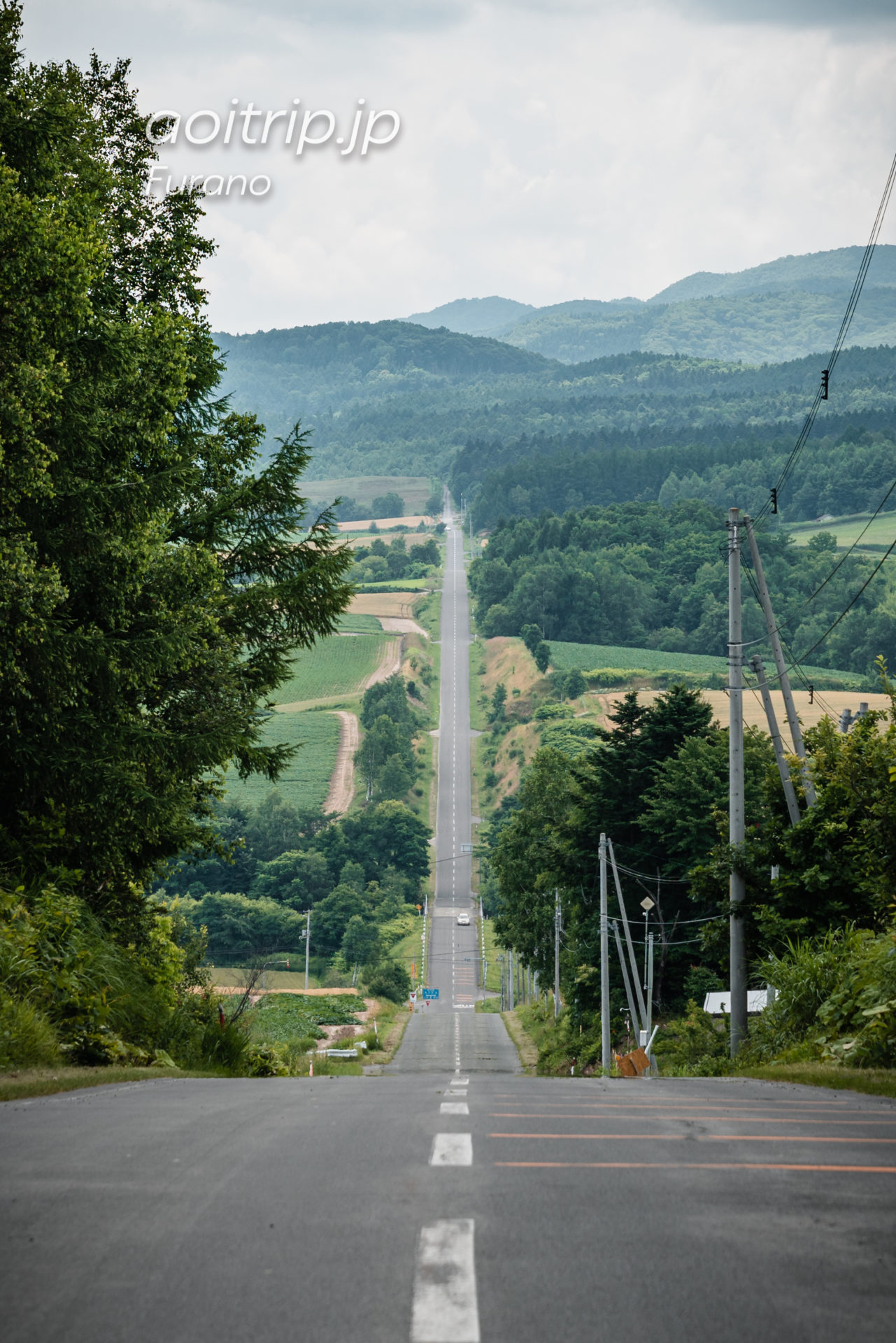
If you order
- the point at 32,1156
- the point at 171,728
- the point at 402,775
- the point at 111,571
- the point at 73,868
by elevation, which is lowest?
the point at 32,1156

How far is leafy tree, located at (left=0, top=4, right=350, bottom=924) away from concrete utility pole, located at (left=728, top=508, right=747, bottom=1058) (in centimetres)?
1053

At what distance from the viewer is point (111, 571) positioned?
14.7m

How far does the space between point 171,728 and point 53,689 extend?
8.68 feet

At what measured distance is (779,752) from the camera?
27047 mm

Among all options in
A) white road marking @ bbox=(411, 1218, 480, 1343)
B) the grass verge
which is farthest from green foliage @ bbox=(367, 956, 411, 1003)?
white road marking @ bbox=(411, 1218, 480, 1343)

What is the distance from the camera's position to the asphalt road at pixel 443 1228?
11.5 feet

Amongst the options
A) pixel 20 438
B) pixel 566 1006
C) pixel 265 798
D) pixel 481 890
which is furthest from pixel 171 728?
pixel 265 798

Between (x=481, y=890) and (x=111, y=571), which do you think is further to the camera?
(x=481, y=890)

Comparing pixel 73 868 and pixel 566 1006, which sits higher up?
pixel 73 868

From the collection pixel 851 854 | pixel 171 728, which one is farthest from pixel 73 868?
pixel 851 854

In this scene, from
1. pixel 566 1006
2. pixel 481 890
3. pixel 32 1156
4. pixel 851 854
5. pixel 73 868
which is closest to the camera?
pixel 32 1156

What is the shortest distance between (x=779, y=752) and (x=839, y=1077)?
1544 cm

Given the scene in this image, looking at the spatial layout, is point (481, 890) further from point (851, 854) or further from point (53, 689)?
point (53, 689)

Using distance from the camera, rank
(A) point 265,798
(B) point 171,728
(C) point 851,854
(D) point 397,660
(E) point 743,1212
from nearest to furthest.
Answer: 1. (E) point 743,1212
2. (B) point 171,728
3. (C) point 851,854
4. (A) point 265,798
5. (D) point 397,660
